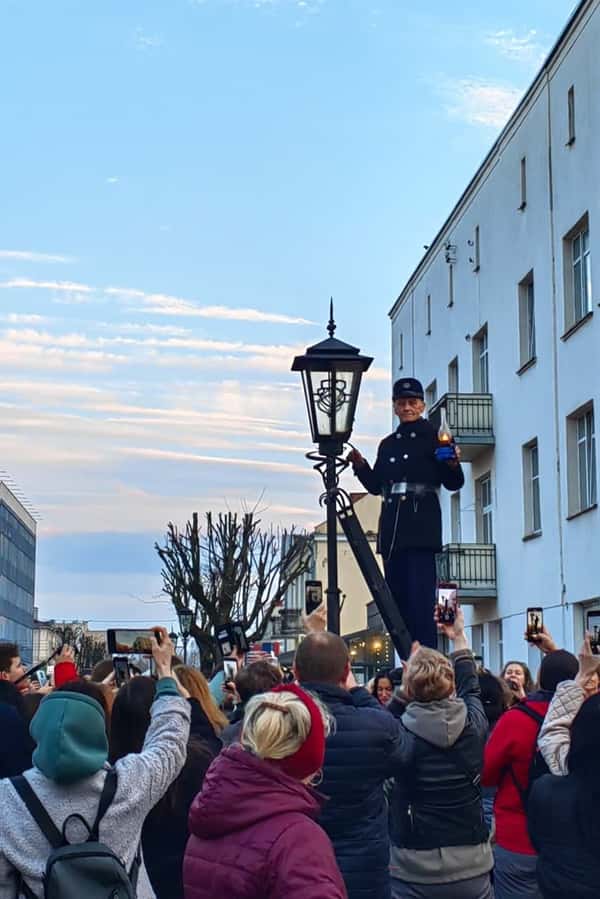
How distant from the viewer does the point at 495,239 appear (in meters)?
28.4

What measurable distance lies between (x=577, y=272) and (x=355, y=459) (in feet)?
50.1

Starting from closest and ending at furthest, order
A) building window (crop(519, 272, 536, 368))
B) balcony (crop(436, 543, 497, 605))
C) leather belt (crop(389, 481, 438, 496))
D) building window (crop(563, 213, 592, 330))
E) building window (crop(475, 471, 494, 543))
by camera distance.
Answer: leather belt (crop(389, 481, 438, 496))
building window (crop(563, 213, 592, 330))
building window (crop(519, 272, 536, 368))
balcony (crop(436, 543, 497, 605))
building window (crop(475, 471, 494, 543))

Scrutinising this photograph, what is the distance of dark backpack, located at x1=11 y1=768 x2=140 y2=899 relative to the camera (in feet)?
13.3

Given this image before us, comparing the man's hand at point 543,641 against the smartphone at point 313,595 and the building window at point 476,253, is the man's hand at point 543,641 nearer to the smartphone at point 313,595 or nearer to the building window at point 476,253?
the smartphone at point 313,595

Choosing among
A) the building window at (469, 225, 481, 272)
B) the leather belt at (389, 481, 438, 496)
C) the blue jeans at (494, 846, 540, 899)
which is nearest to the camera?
the blue jeans at (494, 846, 540, 899)

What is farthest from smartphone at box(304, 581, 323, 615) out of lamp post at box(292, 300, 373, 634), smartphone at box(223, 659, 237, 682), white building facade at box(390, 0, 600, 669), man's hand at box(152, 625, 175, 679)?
white building facade at box(390, 0, 600, 669)

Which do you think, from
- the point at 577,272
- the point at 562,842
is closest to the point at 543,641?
the point at 562,842

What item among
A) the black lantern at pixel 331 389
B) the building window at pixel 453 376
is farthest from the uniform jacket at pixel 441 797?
the building window at pixel 453 376

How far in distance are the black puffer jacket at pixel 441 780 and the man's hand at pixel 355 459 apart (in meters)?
2.96

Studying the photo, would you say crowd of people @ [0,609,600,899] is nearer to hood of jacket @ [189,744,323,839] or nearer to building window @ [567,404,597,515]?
hood of jacket @ [189,744,323,839]

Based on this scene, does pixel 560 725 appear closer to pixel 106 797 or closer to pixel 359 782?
pixel 359 782

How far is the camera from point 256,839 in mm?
3871

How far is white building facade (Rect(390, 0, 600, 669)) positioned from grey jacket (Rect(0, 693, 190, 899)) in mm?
17893

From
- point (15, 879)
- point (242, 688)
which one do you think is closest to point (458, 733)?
point (242, 688)
